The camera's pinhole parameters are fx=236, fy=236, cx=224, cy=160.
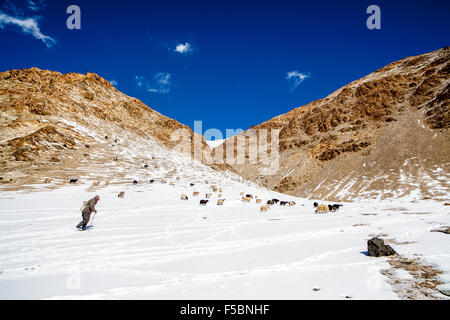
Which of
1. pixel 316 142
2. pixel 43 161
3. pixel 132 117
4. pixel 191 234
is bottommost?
pixel 191 234

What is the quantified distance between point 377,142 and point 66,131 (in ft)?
195

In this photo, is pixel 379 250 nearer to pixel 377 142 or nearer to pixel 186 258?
pixel 186 258

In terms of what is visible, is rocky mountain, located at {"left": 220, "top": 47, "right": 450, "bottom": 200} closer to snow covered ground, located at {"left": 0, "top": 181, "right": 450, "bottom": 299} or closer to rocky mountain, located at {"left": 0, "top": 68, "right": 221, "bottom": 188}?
rocky mountain, located at {"left": 0, "top": 68, "right": 221, "bottom": 188}

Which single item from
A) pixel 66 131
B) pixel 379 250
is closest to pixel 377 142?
pixel 379 250

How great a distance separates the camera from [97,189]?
2017 centimetres

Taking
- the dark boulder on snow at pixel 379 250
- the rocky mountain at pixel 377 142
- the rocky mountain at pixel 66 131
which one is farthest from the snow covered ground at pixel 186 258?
the rocky mountain at pixel 377 142

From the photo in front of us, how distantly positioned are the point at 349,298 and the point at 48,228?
11572mm

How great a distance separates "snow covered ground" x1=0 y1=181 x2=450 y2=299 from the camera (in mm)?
4504

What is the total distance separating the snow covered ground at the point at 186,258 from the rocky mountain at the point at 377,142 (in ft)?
111

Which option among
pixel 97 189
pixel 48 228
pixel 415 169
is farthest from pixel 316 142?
pixel 48 228

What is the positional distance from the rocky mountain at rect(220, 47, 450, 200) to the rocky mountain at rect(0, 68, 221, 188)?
3233 centimetres

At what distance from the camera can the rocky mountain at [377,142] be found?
4009 centimetres

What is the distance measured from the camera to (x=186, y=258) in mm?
6891
